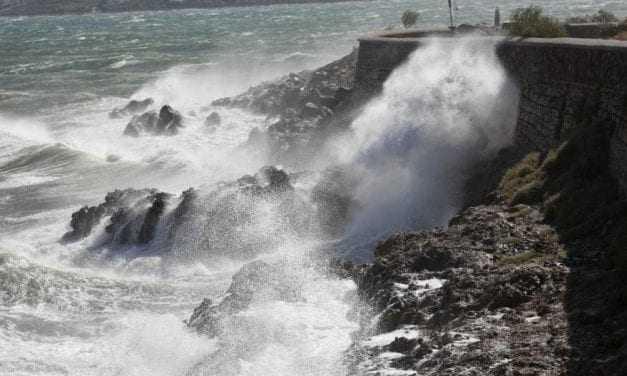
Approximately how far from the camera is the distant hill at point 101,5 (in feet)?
500

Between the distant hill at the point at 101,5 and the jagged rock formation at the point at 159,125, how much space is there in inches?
4740

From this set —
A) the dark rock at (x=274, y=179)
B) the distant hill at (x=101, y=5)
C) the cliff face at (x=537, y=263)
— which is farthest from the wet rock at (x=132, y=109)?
the distant hill at (x=101, y=5)

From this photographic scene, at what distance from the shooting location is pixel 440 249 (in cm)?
1209

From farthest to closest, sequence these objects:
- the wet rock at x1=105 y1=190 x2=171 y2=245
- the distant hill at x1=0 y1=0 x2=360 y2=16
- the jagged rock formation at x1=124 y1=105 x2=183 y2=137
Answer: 1. the distant hill at x1=0 y1=0 x2=360 y2=16
2. the jagged rock formation at x1=124 y1=105 x2=183 y2=137
3. the wet rock at x1=105 y1=190 x2=171 y2=245

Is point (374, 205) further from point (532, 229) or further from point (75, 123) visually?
point (75, 123)

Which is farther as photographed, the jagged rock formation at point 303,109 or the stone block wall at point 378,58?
the jagged rock formation at point 303,109

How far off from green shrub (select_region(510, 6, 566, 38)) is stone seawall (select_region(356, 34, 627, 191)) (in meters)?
0.89

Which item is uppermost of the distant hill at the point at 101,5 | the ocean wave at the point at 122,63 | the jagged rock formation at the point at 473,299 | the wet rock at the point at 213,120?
the jagged rock formation at the point at 473,299

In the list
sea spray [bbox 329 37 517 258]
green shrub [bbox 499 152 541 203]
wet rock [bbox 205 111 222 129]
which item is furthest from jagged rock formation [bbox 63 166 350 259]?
wet rock [bbox 205 111 222 129]

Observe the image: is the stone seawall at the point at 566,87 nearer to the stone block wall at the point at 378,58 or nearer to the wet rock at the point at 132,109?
the stone block wall at the point at 378,58

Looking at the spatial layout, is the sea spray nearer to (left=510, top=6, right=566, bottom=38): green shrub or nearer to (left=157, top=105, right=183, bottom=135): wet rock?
(left=510, top=6, right=566, bottom=38): green shrub

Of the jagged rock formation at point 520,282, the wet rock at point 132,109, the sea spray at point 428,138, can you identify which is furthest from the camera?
the wet rock at point 132,109

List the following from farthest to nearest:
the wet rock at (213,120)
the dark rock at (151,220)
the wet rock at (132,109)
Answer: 1. the wet rock at (132,109)
2. the wet rock at (213,120)
3. the dark rock at (151,220)

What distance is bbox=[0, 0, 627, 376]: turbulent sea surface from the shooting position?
1244cm
